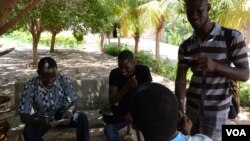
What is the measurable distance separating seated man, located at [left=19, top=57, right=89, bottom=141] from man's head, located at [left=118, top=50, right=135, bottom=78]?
0.72m

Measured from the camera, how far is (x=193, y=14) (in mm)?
2316

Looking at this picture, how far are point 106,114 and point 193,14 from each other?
92.1 inches

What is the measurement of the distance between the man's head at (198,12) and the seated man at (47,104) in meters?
2.08

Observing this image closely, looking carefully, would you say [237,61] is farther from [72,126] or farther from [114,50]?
[114,50]

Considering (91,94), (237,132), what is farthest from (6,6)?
(237,132)

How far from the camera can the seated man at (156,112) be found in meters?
1.50

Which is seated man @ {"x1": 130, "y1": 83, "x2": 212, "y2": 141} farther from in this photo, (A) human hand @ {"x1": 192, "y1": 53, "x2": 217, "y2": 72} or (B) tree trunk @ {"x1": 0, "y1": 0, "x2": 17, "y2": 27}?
(B) tree trunk @ {"x1": 0, "y1": 0, "x2": 17, "y2": 27}

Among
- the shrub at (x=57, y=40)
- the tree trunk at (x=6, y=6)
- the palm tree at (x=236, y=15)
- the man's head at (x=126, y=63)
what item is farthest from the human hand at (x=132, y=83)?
the shrub at (x=57, y=40)

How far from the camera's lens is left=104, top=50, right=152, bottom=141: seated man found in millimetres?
4047

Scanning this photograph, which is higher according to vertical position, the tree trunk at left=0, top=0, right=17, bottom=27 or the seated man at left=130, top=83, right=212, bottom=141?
the tree trunk at left=0, top=0, right=17, bottom=27

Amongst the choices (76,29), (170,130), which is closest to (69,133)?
(170,130)

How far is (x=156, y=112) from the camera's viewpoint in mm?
1501

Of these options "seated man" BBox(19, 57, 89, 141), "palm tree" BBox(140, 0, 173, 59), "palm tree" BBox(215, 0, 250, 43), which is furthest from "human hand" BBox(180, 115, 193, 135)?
"palm tree" BBox(140, 0, 173, 59)

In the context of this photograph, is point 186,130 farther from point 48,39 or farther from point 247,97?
point 48,39
